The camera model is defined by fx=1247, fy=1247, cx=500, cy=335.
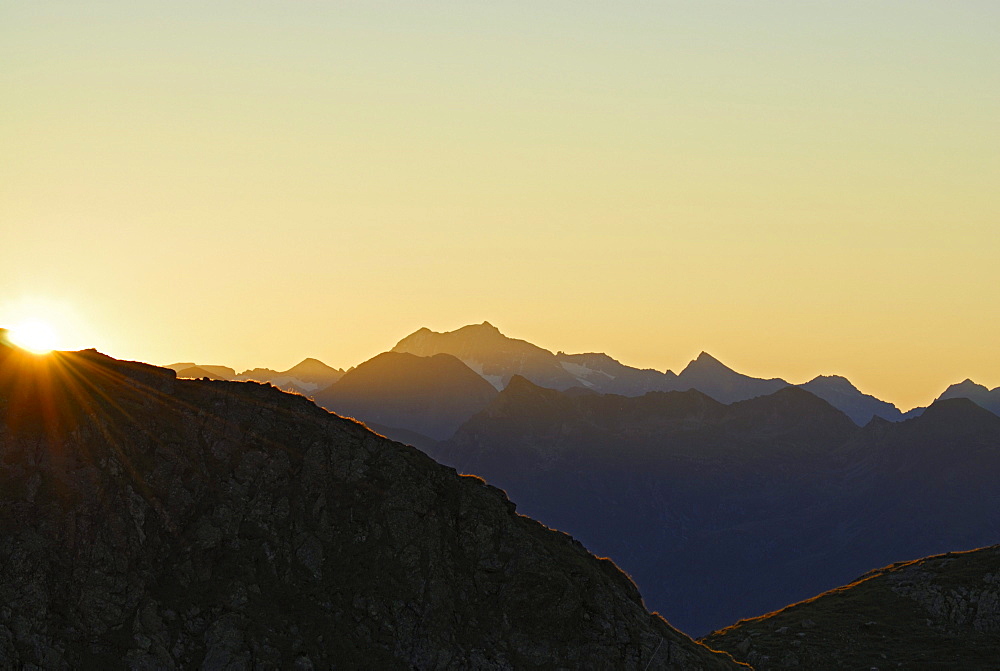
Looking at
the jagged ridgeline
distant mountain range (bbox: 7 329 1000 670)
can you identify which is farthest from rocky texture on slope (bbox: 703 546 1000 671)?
the jagged ridgeline

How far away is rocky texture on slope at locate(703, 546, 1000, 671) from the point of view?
456 ft

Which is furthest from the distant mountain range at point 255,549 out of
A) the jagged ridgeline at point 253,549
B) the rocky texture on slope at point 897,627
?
the rocky texture on slope at point 897,627

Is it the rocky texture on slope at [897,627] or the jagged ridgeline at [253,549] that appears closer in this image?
the jagged ridgeline at [253,549]

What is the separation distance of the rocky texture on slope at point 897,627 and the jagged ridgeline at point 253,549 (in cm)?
3881

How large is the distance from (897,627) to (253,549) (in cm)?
8883

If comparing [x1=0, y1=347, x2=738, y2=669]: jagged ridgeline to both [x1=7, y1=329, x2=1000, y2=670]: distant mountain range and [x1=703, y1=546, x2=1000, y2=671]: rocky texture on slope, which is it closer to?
[x1=7, y1=329, x2=1000, y2=670]: distant mountain range

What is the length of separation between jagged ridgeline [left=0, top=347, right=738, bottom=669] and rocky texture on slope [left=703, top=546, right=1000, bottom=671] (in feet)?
127

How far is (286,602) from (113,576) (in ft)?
41.1

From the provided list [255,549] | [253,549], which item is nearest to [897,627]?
[255,549]

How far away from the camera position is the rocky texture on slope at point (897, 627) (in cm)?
13900

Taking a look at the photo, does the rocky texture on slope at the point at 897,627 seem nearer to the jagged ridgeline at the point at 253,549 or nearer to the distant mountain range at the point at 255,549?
the distant mountain range at the point at 255,549

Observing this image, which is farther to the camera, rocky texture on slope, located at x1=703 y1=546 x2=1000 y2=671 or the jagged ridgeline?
rocky texture on slope, located at x1=703 y1=546 x2=1000 y2=671

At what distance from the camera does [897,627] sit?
150000 mm

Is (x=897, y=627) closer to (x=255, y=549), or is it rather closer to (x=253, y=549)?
(x=255, y=549)
